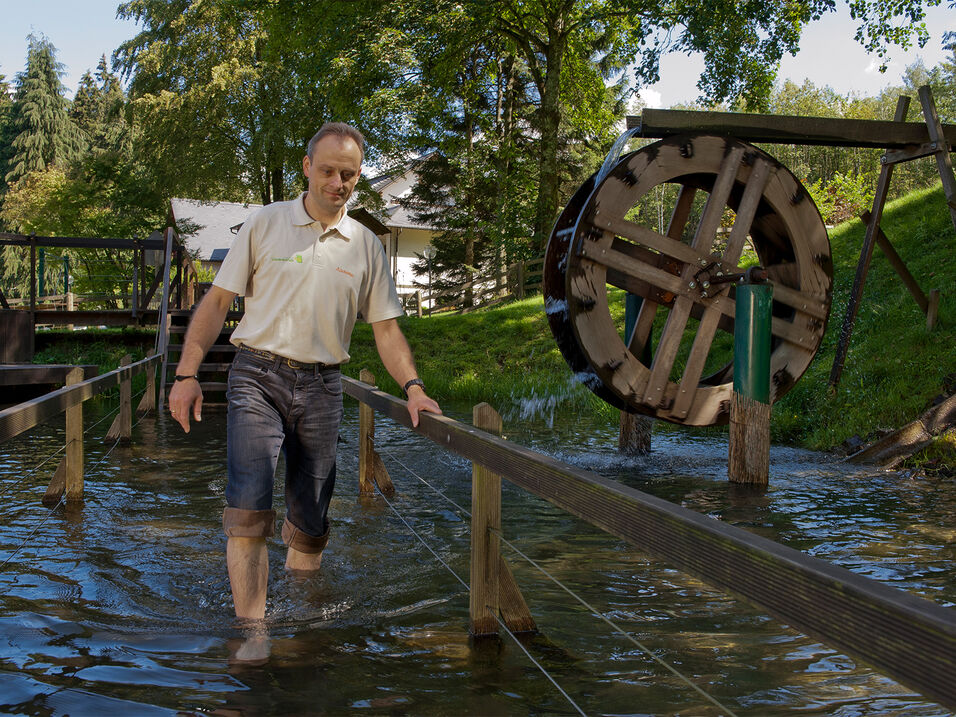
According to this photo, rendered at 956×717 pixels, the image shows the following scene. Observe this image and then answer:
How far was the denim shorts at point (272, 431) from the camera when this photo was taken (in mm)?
3801

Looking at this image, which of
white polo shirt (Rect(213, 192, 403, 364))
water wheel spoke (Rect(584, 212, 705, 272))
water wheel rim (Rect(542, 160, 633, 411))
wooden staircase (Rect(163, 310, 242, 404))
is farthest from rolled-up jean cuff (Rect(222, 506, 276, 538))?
wooden staircase (Rect(163, 310, 242, 404))

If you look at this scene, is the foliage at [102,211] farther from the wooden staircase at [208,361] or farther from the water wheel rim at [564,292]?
the water wheel rim at [564,292]

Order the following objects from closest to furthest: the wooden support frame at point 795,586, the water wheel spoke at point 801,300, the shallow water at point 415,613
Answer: the wooden support frame at point 795,586 → the shallow water at point 415,613 → the water wheel spoke at point 801,300

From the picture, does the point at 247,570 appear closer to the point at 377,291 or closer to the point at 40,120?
the point at 377,291

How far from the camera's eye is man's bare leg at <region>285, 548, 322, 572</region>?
4.58m

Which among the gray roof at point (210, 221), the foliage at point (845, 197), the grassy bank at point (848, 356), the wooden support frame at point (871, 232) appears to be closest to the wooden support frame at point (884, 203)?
the wooden support frame at point (871, 232)

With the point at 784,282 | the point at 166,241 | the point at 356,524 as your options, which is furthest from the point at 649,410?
the point at 166,241

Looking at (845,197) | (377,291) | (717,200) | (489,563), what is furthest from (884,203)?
(845,197)

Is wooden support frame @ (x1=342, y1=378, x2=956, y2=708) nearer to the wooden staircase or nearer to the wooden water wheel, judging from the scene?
the wooden water wheel

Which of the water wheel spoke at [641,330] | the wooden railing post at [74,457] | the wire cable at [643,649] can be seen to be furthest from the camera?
the water wheel spoke at [641,330]

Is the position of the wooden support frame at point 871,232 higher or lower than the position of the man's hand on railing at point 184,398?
higher

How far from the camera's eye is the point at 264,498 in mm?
3824

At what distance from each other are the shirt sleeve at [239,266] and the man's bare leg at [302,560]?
1390 millimetres

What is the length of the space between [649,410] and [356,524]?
3266mm
